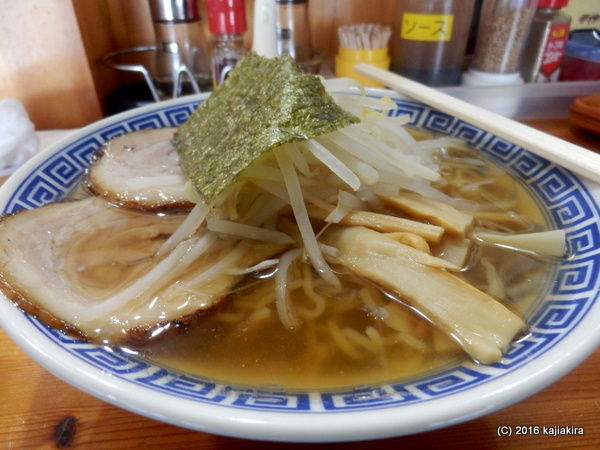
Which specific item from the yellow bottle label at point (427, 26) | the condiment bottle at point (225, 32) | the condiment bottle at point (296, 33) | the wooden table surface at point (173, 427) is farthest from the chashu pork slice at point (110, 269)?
the yellow bottle label at point (427, 26)

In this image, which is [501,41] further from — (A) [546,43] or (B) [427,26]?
(B) [427,26]

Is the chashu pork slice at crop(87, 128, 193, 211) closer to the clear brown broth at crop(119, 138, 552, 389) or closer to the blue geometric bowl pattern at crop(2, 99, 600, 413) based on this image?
the blue geometric bowl pattern at crop(2, 99, 600, 413)

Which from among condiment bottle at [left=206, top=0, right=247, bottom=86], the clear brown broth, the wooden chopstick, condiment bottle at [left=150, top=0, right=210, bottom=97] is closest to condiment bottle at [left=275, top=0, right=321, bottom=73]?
condiment bottle at [left=206, top=0, right=247, bottom=86]

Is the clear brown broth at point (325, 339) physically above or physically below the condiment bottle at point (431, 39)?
below

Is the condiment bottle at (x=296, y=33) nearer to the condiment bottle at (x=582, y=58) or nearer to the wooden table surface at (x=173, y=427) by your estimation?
the condiment bottle at (x=582, y=58)

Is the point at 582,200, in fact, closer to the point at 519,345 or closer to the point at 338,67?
the point at 519,345

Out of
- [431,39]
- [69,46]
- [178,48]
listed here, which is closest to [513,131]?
[431,39]

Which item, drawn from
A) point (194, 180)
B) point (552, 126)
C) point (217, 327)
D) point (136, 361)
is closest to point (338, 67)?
point (552, 126)
